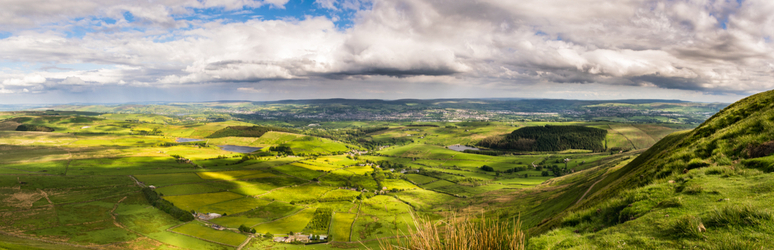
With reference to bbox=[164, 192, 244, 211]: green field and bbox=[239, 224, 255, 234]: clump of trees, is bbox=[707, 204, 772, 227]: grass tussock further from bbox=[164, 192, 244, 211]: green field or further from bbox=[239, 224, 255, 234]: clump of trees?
bbox=[164, 192, 244, 211]: green field

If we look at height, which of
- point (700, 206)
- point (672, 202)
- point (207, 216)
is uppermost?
point (700, 206)

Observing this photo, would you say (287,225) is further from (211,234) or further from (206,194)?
(206,194)

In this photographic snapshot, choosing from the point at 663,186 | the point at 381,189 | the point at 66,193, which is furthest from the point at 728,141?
the point at 66,193

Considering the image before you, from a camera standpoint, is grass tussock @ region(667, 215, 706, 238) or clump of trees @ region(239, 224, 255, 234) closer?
grass tussock @ region(667, 215, 706, 238)

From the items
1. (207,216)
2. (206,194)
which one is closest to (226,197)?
(206,194)

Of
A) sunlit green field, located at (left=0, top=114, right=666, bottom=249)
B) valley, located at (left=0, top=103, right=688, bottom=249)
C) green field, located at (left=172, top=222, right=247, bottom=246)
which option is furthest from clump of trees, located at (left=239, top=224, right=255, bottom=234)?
green field, located at (left=172, top=222, right=247, bottom=246)

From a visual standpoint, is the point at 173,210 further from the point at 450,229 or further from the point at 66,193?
the point at 450,229
